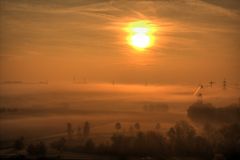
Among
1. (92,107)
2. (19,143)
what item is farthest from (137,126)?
(19,143)

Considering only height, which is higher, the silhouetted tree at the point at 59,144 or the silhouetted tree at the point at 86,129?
the silhouetted tree at the point at 86,129

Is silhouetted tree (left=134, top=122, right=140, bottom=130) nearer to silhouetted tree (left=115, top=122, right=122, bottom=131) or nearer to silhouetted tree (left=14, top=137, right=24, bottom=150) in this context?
silhouetted tree (left=115, top=122, right=122, bottom=131)

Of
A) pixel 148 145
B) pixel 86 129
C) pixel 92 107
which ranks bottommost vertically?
pixel 148 145

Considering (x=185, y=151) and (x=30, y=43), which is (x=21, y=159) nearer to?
(x=30, y=43)

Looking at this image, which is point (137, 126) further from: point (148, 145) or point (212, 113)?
point (212, 113)

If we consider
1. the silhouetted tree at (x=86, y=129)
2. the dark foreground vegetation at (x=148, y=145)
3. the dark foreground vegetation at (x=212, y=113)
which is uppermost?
the dark foreground vegetation at (x=212, y=113)

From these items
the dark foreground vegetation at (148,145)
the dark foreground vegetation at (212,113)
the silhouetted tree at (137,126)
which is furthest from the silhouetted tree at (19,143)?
the dark foreground vegetation at (212,113)

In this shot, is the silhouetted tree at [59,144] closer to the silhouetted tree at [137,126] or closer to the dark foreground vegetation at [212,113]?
the silhouetted tree at [137,126]

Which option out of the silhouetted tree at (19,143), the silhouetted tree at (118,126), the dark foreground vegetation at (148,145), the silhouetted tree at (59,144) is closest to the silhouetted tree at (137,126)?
the dark foreground vegetation at (148,145)

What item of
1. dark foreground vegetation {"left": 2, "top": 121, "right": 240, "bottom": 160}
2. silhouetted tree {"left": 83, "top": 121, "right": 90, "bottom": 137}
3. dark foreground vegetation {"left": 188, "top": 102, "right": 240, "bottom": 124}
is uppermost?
dark foreground vegetation {"left": 188, "top": 102, "right": 240, "bottom": 124}

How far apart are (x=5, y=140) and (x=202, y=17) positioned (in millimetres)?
1683

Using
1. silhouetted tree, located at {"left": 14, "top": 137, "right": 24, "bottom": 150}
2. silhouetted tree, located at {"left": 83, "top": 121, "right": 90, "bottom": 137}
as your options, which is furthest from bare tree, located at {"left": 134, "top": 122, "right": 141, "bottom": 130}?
silhouetted tree, located at {"left": 14, "top": 137, "right": 24, "bottom": 150}

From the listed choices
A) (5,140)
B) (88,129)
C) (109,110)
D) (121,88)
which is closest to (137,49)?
(121,88)

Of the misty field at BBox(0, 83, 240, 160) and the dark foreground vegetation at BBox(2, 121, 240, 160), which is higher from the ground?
the misty field at BBox(0, 83, 240, 160)
